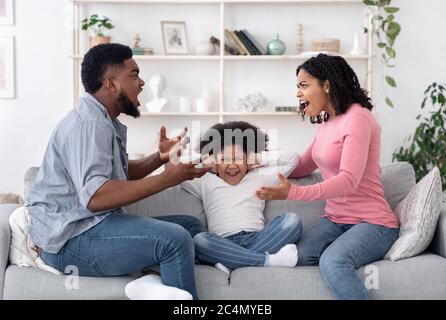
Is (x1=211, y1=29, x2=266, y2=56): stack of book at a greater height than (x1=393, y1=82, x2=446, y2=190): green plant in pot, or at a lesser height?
greater

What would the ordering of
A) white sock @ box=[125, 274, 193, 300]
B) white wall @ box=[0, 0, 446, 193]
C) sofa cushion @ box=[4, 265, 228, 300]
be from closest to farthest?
white sock @ box=[125, 274, 193, 300], sofa cushion @ box=[4, 265, 228, 300], white wall @ box=[0, 0, 446, 193]

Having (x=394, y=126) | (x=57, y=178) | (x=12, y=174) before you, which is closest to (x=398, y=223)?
(x=57, y=178)

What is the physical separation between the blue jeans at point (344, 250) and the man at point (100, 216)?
1.63ft

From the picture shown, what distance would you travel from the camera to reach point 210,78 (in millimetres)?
5578

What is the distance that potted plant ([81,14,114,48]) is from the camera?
5.28 metres

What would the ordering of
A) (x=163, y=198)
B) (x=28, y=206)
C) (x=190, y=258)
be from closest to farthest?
(x=190, y=258) → (x=28, y=206) → (x=163, y=198)

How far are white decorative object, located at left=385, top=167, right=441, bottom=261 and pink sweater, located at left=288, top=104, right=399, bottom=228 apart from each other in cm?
6

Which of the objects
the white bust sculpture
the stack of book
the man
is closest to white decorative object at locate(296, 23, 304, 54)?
the stack of book

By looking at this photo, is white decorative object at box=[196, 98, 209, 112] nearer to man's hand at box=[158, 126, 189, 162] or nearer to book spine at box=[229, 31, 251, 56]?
book spine at box=[229, 31, 251, 56]

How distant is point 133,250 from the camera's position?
2.49 meters

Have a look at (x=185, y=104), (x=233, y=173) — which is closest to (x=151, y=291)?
(x=233, y=173)

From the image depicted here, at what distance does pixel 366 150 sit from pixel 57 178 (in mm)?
1141

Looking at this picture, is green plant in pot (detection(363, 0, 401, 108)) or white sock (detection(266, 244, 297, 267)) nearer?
white sock (detection(266, 244, 297, 267))
